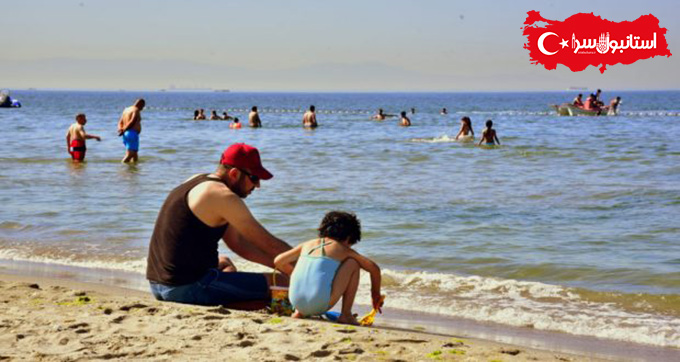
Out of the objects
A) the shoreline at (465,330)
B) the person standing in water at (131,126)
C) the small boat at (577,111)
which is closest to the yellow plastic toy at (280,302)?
the shoreline at (465,330)

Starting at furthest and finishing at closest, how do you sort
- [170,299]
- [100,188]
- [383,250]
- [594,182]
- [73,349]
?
[594,182] → [100,188] → [383,250] → [170,299] → [73,349]

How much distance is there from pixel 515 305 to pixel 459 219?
419 centimetres

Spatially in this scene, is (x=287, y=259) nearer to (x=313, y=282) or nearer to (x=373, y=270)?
(x=313, y=282)

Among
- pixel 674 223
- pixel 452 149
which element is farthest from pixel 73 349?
pixel 452 149

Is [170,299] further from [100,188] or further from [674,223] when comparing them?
[100,188]

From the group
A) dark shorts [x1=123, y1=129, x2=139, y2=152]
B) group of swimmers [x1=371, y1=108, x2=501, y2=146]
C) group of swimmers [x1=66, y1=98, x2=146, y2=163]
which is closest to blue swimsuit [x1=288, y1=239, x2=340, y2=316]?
group of swimmers [x1=66, y1=98, x2=146, y2=163]

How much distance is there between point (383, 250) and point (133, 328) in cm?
421

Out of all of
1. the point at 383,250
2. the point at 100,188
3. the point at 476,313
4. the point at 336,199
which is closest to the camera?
the point at 476,313

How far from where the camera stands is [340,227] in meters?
5.13

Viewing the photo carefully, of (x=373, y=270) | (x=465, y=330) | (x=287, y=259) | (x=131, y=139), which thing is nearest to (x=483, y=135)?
(x=131, y=139)

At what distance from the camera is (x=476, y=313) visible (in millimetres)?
6164

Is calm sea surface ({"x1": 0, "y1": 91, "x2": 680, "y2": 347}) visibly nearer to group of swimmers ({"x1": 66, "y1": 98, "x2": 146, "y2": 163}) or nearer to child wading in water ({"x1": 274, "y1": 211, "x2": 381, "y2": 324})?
group of swimmers ({"x1": 66, "y1": 98, "x2": 146, "y2": 163})

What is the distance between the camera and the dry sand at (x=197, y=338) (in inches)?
167

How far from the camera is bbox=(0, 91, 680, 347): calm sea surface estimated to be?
6.61 metres
